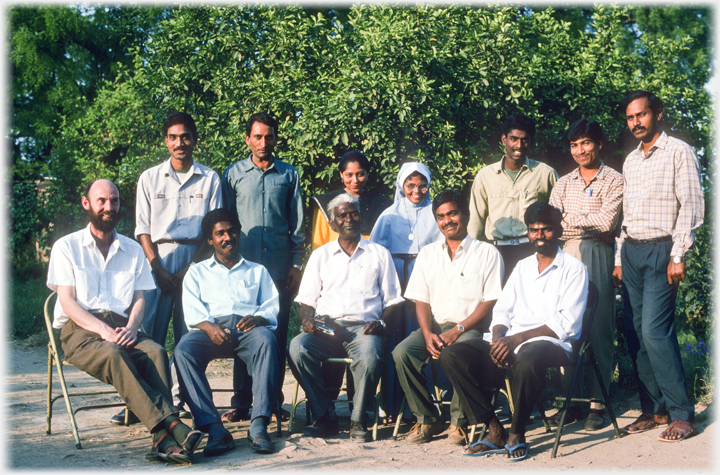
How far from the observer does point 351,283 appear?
5.17m

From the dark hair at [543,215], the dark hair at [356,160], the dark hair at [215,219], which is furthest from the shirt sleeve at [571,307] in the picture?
the dark hair at [215,219]

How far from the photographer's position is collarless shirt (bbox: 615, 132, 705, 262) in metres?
4.65

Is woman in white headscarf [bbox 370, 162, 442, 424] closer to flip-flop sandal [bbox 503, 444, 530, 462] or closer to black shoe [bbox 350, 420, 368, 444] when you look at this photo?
black shoe [bbox 350, 420, 368, 444]

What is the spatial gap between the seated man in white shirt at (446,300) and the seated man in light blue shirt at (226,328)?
1.04 m

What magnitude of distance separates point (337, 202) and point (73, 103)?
14789 mm

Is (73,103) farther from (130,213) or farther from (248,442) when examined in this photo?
(248,442)

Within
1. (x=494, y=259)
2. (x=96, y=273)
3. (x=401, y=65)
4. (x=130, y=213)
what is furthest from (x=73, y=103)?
(x=494, y=259)

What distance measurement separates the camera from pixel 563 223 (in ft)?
17.4

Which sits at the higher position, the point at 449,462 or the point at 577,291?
the point at 577,291

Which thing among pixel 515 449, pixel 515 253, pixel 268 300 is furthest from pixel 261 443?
pixel 515 253

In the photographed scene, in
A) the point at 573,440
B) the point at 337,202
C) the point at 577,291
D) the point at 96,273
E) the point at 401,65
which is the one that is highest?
the point at 401,65

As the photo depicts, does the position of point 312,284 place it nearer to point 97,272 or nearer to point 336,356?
point 336,356

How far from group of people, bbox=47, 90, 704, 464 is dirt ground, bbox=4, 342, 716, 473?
132 mm

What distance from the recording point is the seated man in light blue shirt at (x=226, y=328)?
14.8ft
